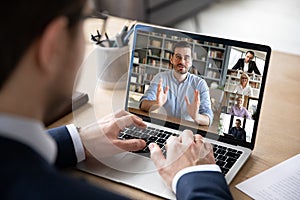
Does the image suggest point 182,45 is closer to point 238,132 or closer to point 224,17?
point 238,132

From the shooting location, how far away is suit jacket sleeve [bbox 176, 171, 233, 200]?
875mm

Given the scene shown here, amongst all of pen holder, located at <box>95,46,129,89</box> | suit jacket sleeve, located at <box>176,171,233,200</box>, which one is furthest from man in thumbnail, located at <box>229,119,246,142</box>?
pen holder, located at <box>95,46,129,89</box>

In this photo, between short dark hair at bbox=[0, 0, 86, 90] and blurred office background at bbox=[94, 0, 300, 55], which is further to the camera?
blurred office background at bbox=[94, 0, 300, 55]

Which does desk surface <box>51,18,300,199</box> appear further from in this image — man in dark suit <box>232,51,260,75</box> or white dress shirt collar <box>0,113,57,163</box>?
white dress shirt collar <box>0,113,57,163</box>

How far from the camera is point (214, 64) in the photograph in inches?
44.4

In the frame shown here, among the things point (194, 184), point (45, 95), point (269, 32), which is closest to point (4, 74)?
point (45, 95)

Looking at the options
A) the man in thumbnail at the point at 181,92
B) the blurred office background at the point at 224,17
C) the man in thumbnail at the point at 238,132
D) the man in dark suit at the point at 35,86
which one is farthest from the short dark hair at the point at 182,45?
the blurred office background at the point at 224,17

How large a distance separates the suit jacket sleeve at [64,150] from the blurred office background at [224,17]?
2.57 metres

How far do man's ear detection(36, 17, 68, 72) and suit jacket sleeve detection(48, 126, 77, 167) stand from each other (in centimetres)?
47

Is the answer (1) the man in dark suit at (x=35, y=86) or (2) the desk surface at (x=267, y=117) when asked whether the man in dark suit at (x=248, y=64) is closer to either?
(2) the desk surface at (x=267, y=117)

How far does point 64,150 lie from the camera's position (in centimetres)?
103

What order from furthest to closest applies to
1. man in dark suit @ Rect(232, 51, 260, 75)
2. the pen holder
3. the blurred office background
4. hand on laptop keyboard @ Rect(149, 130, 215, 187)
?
the blurred office background < the pen holder < man in dark suit @ Rect(232, 51, 260, 75) < hand on laptop keyboard @ Rect(149, 130, 215, 187)

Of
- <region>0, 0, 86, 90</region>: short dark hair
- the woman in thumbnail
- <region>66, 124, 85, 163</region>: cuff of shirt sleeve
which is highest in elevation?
<region>0, 0, 86, 90</region>: short dark hair

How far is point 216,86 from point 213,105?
0.05 metres
